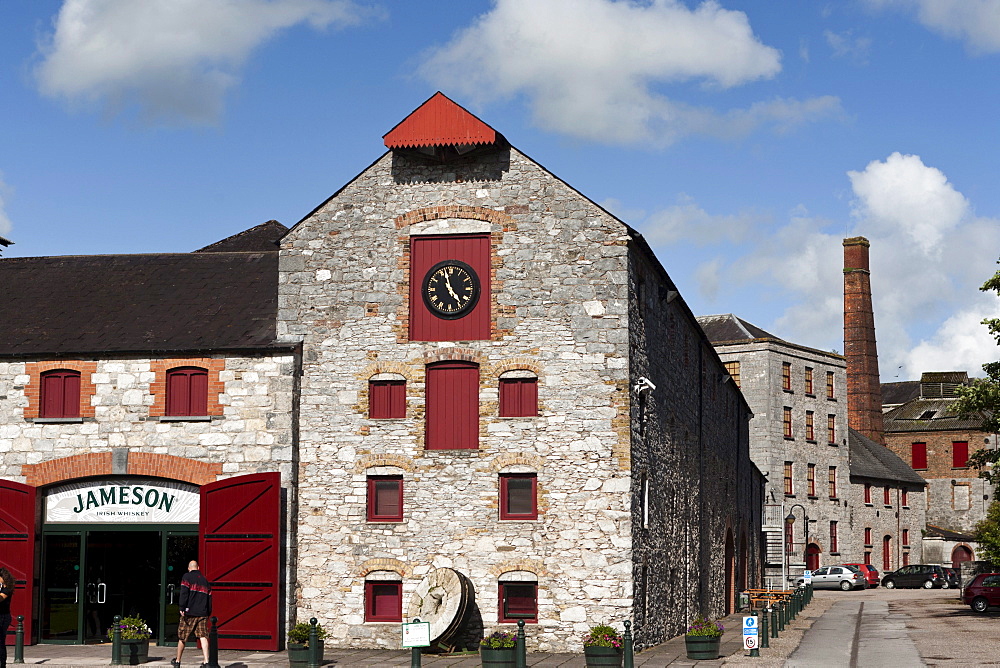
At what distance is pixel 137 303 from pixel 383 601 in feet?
29.9

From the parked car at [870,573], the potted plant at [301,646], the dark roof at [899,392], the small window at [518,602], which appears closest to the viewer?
the potted plant at [301,646]

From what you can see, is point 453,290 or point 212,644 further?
point 453,290

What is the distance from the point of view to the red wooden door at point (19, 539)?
24.0m

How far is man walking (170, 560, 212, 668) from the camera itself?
63.1ft

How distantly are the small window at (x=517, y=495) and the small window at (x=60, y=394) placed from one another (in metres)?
9.32

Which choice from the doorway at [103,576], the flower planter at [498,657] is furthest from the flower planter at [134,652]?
the flower planter at [498,657]

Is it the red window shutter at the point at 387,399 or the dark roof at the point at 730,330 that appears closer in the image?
the red window shutter at the point at 387,399

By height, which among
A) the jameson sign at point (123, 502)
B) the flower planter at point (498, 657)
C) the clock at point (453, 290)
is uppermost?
the clock at point (453, 290)

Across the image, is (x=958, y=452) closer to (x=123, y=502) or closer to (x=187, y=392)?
(x=187, y=392)

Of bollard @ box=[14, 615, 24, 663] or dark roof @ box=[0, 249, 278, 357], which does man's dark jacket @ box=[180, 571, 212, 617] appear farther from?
dark roof @ box=[0, 249, 278, 357]

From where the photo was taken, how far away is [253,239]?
34.7 metres

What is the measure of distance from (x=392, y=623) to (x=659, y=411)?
7.62 meters

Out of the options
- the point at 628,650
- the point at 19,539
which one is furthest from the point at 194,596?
the point at 628,650

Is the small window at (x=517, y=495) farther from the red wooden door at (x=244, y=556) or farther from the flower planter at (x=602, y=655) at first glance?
the red wooden door at (x=244, y=556)
